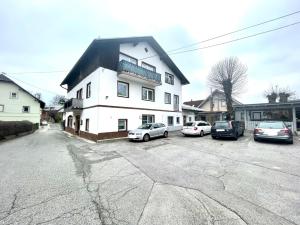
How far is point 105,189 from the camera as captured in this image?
4.16 m

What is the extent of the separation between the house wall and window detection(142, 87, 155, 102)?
79.4ft

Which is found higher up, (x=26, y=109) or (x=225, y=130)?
(x=26, y=109)

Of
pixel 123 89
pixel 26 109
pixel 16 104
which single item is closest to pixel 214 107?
pixel 123 89

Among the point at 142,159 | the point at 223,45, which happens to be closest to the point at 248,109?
the point at 223,45

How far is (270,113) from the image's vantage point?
22.4 m

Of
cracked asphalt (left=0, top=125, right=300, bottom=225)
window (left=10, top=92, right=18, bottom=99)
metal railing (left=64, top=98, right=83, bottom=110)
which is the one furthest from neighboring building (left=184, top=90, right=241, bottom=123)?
window (left=10, top=92, right=18, bottom=99)

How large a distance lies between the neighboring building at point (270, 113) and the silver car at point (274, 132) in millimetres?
7514

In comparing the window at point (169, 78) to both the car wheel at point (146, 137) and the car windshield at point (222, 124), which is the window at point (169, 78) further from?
the car wheel at point (146, 137)

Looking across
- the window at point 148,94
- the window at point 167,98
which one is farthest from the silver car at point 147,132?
the window at point 167,98

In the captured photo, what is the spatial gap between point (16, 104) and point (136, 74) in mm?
25386

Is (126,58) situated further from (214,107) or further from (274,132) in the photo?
(214,107)

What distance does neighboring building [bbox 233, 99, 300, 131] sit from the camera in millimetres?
16755

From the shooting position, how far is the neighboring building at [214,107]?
30841mm

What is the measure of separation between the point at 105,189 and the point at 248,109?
68.3 ft
